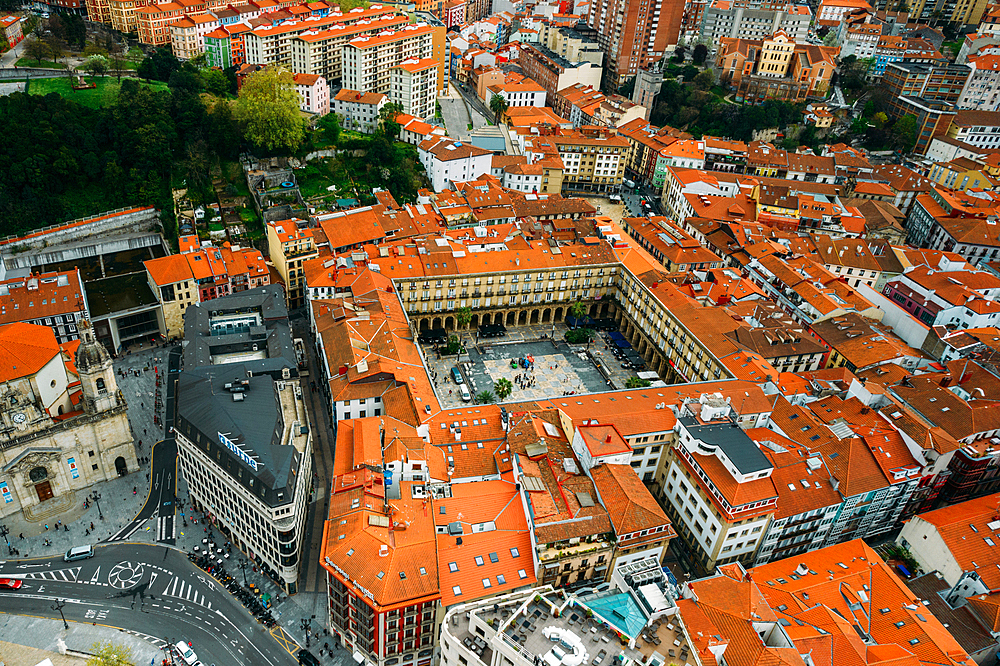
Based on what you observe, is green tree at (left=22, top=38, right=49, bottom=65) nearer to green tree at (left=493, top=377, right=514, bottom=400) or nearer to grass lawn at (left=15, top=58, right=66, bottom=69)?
grass lawn at (left=15, top=58, right=66, bottom=69)

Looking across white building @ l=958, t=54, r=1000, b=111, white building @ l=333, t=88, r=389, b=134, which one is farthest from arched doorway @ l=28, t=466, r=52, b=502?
white building @ l=958, t=54, r=1000, b=111

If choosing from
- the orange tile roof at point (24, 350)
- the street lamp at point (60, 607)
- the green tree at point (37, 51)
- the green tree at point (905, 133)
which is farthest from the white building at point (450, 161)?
the green tree at point (905, 133)

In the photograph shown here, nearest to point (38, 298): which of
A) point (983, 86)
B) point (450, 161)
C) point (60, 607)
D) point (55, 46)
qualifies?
point (60, 607)

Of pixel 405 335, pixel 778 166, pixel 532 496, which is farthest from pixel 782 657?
pixel 778 166

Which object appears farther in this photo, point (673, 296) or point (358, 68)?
point (358, 68)

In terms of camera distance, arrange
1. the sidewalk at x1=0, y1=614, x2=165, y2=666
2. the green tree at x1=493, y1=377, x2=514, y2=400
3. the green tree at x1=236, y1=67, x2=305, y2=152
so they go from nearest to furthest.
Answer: the sidewalk at x1=0, y1=614, x2=165, y2=666 < the green tree at x1=493, y1=377, x2=514, y2=400 < the green tree at x1=236, y1=67, x2=305, y2=152

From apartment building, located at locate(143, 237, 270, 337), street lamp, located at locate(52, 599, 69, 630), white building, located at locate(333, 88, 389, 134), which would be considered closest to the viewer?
street lamp, located at locate(52, 599, 69, 630)

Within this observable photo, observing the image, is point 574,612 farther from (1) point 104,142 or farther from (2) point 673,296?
(1) point 104,142

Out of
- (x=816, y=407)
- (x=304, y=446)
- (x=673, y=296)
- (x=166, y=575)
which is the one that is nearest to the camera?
(x=166, y=575)
